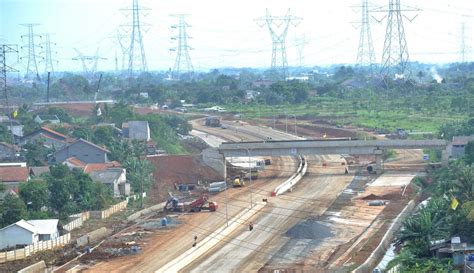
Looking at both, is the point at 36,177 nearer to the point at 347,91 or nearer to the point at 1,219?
the point at 1,219

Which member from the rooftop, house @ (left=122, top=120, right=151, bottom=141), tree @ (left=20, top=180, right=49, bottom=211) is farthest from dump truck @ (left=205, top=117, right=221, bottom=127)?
tree @ (left=20, top=180, right=49, bottom=211)

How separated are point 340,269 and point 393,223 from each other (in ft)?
32.1

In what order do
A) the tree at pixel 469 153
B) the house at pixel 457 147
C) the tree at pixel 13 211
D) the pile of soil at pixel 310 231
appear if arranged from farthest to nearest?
the house at pixel 457 147, the tree at pixel 469 153, the tree at pixel 13 211, the pile of soil at pixel 310 231

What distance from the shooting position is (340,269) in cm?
→ 3531

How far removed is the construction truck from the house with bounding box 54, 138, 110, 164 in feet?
40.3

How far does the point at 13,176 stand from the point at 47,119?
38.9 m

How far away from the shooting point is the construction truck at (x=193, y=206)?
50.1 metres

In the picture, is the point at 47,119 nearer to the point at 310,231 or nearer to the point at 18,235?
the point at 18,235

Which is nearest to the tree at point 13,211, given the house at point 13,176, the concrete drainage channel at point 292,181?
the house at point 13,176

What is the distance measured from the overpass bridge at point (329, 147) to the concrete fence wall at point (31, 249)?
65.0ft

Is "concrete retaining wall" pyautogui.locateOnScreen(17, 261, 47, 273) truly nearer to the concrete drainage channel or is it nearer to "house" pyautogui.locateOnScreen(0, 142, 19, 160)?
the concrete drainage channel

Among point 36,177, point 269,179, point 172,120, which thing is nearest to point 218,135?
point 172,120

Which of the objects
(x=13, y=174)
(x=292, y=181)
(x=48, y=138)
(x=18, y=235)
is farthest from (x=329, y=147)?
(x=18, y=235)

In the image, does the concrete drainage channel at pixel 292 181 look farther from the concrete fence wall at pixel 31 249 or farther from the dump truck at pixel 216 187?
the concrete fence wall at pixel 31 249
